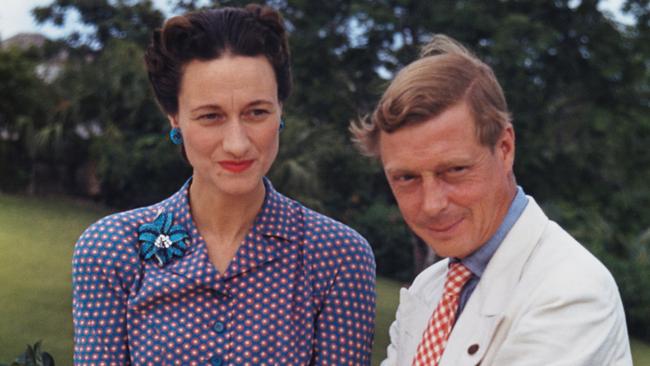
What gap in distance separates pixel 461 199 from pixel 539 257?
247 mm

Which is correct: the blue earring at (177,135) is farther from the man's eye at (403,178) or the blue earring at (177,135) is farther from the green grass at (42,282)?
the green grass at (42,282)

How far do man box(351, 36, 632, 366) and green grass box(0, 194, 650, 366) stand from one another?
799cm

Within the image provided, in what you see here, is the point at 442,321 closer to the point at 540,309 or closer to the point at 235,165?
the point at 540,309

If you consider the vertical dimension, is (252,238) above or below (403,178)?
below

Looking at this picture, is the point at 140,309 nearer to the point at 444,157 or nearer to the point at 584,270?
the point at 444,157

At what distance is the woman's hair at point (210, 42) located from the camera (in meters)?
2.55

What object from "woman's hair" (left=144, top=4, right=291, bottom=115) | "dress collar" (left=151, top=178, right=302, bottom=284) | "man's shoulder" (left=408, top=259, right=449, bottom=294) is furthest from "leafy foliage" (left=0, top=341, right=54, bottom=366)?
"man's shoulder" (left=408, top=259, right=449, bottom=294)

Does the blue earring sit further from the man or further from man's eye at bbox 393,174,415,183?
man's eye at bbox 393,174,415,183

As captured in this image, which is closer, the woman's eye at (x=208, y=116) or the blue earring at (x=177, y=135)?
the woman's eye at (x=208, y=116)

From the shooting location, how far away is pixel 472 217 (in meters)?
Answer: 2.35

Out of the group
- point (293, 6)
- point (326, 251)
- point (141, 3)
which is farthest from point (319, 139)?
point (326, 251)

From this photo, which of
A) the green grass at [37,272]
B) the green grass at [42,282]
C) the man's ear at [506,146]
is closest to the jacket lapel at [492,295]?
the man's ear at [506,146]

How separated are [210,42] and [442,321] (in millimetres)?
1019

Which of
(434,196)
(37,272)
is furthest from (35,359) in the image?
(37,272)
